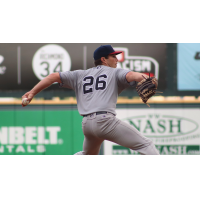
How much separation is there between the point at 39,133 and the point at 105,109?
5370mm

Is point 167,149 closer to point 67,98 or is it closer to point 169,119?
point 169,119

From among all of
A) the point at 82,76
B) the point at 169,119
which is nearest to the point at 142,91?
the point at 82,76

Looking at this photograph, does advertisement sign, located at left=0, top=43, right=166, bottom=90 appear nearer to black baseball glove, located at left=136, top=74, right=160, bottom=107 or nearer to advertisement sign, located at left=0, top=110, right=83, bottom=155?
advertisement sign, located at left=0, top=110, right=83, bottom=155

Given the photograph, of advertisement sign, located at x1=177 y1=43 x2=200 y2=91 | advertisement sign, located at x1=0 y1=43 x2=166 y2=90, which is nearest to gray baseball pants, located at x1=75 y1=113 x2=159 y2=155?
advertisement sign, located at x1=0 y1=43 x2=166 y2=90

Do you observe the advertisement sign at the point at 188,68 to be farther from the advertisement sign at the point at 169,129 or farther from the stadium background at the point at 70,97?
the advertisement sign at the point at 169,129

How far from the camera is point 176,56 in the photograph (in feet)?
26.9

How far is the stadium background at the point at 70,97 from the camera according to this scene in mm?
8125

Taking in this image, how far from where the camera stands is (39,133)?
813 centimetres

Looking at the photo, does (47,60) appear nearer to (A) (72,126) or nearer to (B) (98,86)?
(A) (72,126)

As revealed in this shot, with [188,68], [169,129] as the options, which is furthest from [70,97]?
[188,68]

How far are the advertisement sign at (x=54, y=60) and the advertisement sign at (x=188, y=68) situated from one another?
0.50 m

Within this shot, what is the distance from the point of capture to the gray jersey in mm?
3238

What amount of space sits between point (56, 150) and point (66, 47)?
127 inches

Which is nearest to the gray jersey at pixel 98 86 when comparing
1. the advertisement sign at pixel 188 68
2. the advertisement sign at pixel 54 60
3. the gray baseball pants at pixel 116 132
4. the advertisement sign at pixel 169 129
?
the gray baseball pants at pixel 116 132
